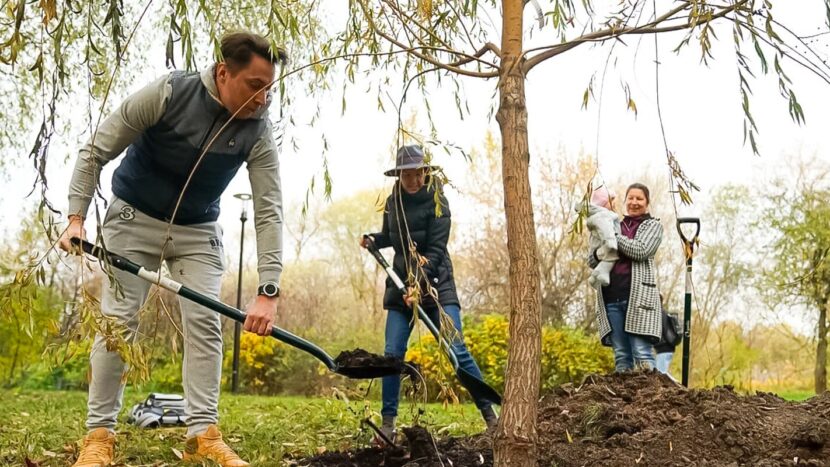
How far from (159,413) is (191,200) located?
8.05 ft

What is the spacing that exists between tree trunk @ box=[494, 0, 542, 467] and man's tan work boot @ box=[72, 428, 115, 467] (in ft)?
5.34

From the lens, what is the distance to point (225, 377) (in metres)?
11.6

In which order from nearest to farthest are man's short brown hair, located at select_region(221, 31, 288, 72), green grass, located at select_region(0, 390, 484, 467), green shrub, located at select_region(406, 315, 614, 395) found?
1. man's short brown hair, located at select_region(221, 31, 288, 72)
2. green grass, located at select_region(0, 390, 484, 467)
3. green shrub, located at select_region(406, 315, 614, 395)

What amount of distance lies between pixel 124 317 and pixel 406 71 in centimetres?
150

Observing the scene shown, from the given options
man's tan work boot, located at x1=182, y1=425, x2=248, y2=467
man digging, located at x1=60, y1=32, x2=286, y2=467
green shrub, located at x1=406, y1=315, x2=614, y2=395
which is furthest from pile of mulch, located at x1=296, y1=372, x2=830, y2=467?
green shrub, located at x1=406, y1=315, x2=614, y2=395

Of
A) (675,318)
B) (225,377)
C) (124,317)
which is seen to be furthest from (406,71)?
(225,377)

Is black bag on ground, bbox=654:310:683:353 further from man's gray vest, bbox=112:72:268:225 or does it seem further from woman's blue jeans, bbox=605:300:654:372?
man's gray vest, bbox=112:72:268:225

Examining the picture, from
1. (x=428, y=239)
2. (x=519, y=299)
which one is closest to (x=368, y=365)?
(x=519, y=299)

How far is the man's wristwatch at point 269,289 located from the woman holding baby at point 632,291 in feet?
8.03

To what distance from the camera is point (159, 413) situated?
498 cm

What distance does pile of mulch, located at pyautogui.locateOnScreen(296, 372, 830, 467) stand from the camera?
8.98ft

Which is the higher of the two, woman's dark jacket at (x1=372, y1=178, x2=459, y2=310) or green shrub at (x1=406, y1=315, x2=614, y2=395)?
woman's dark jacket at (x1=372, y1=178, x2=459, y2=310)

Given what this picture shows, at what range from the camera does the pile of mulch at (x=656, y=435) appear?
2738 mm

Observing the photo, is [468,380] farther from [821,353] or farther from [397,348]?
[821,353]
